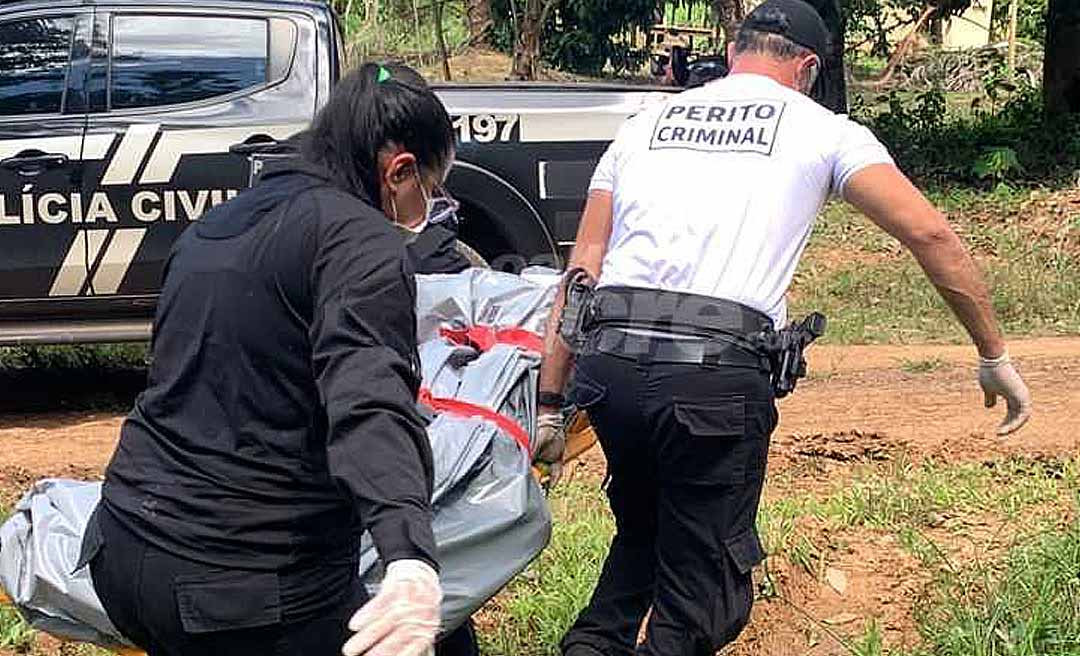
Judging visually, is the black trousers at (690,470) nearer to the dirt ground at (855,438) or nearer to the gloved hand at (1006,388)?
the gloved hand at (1006,388)

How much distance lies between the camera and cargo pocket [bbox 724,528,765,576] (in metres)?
3.53

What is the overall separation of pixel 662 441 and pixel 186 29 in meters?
4.41

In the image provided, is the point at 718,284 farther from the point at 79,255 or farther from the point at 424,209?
the point at 79,255

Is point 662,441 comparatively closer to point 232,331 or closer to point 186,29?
point 232,331

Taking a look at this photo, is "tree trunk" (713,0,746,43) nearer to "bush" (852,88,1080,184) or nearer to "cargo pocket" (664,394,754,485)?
"bush" (852,88,1080,184)

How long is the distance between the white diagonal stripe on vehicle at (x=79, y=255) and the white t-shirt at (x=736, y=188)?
4034mm

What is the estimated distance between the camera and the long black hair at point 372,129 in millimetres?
2369

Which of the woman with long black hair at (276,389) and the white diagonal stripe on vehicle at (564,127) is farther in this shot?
the white diagonal stripe on vehicle at (564,127)

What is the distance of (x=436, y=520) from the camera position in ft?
10.6

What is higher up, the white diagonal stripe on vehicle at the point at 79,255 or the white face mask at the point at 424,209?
the white face mask at the point at 424,209

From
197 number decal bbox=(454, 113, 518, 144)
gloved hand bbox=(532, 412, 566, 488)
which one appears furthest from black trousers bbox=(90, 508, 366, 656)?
197 number decal bbox=(454, 113, 518, 144)

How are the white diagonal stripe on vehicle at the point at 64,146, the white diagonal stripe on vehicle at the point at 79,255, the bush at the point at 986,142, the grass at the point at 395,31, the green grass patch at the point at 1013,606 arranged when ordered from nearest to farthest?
the green grass patch at the point at 1013,606 → the white diagonal stripe on vehicle at the point at 64,146 → the white diagonal stripe on vehicle at the point at 79,255 → the bush at the point at 986,142 → the grass at the point at 395,31

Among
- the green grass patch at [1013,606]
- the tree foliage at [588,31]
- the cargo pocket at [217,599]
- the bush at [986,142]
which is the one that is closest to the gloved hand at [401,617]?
the cargo pocket at [217,599]

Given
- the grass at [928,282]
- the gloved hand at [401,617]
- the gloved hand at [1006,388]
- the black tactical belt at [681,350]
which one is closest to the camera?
the gloved hand at [401,617]
